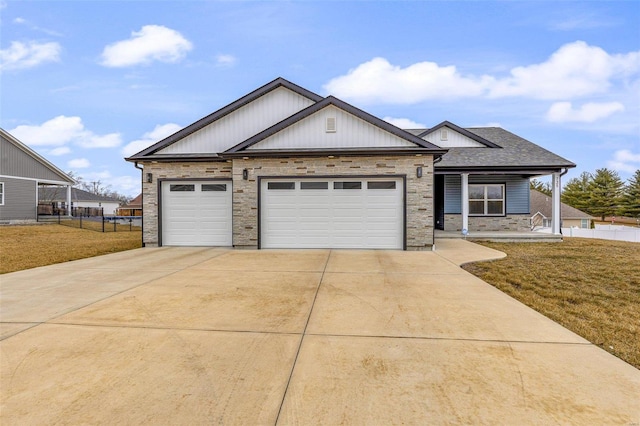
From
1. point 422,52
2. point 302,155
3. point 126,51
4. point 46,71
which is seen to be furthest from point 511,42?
point 46,71

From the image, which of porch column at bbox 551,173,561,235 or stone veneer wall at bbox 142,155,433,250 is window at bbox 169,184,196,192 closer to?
stone veneer wall at bbox 142,155,433,250

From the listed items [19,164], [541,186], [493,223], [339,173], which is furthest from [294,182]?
[541,186]

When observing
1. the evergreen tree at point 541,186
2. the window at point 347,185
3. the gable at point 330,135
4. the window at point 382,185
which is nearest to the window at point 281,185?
the gable at point 330,135

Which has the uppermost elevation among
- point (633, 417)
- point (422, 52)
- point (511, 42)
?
point (422, 52)

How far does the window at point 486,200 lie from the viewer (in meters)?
15.8

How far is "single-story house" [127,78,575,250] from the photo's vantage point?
10445mm

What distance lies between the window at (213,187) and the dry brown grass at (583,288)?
873 centimetres

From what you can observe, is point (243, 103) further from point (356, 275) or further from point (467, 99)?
point (467, 99)

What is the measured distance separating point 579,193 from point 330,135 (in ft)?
186

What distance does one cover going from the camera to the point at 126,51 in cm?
2139

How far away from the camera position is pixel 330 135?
10.7 m

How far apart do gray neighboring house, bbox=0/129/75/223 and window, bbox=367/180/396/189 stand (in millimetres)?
24628

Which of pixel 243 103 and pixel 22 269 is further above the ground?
pixel 243 103

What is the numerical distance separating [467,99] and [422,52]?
739cm
